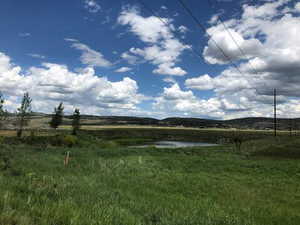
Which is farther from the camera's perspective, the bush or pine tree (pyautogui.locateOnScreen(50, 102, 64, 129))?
pine tree (pyautogui.locateOnScreen(50, 102, 64, 129))

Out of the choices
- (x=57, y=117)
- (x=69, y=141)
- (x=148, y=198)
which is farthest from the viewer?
(x=57, y=117)

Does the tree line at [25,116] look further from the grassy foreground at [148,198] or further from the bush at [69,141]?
the grassy foreground at [148,198]

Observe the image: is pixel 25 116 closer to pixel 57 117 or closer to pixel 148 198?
pixel 57 117

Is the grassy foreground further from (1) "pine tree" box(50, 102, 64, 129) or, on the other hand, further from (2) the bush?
(1) "pine tree" box(50, 102, 64, 129)

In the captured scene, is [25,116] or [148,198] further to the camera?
[25,116]

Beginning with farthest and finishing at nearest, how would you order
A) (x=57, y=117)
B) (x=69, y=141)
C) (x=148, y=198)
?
1. (x=57, y=117)
2. (x=69, y=141)
3. (x=148, y=198)

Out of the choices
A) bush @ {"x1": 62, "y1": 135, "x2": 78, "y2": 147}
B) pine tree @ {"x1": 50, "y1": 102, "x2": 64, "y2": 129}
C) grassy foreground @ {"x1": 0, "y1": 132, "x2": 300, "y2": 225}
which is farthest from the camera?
pine tree @ {"x1": 50, "y1": 102, "x2": 64, "y2": 129}

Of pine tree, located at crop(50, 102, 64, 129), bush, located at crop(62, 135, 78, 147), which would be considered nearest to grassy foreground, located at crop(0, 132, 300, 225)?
bush, located at crop(62, 135, 78, 147)

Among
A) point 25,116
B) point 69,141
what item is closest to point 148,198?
point 69,141

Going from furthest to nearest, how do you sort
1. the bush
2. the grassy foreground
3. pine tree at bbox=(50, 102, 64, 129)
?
pine tree at bbox=(50, 102, 64, 129) < the bush < the grassy foreground

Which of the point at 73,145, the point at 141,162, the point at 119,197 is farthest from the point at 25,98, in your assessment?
the point at 119,197

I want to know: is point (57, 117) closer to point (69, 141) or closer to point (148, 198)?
point (69, 141)

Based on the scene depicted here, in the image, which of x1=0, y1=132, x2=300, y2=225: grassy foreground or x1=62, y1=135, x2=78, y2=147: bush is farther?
x1=62, y1=135, x2=78, y2=147: bush

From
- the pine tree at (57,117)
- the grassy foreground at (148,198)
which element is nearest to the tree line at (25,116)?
the pine tree at (57,117)
